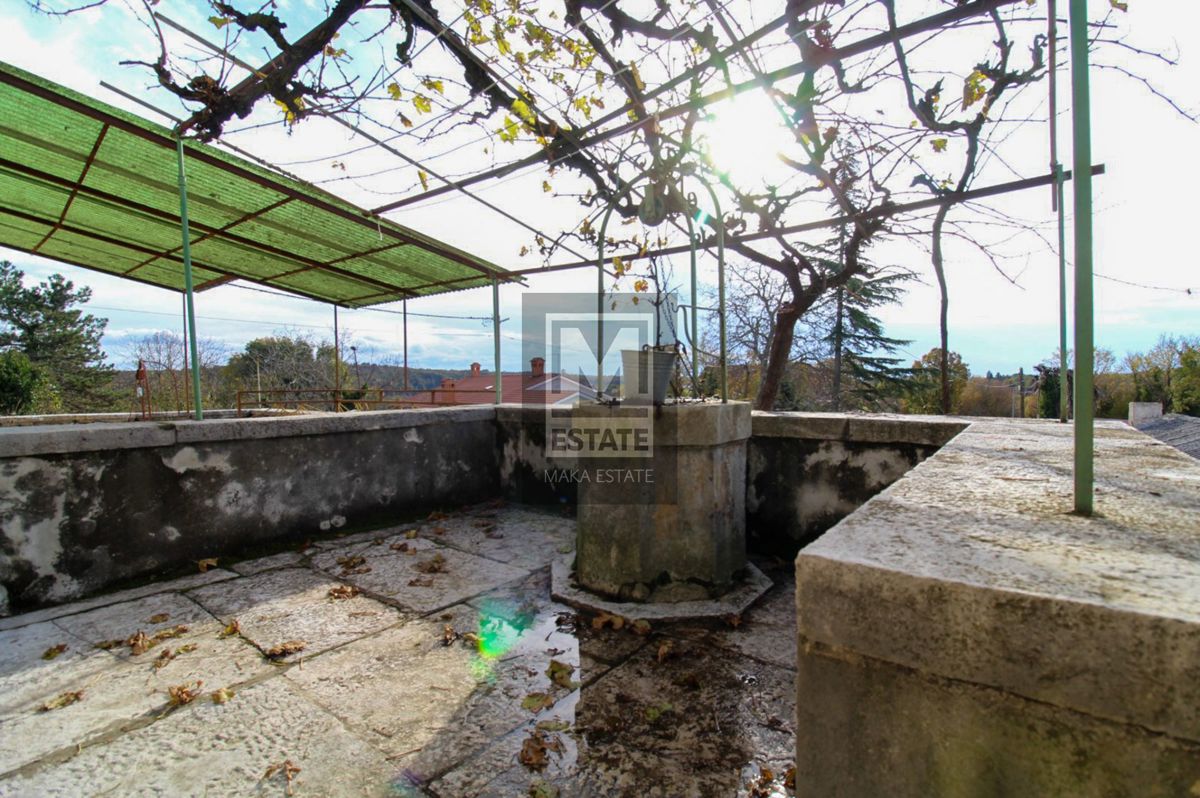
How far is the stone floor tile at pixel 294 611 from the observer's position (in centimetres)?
253

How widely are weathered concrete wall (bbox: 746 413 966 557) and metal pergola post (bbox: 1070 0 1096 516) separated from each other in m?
2.30

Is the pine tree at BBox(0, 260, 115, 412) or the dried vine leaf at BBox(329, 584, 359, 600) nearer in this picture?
the dried vine leaf at BBox(329, 584, 359, 600)

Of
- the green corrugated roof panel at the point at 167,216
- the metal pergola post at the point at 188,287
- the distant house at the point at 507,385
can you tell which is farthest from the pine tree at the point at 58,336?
the metal pergola post at the point at 188,287

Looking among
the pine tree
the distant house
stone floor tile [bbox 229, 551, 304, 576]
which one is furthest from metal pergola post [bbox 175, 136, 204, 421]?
the pine tree

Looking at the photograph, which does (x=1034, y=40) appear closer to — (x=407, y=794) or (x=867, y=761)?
(x=867, y=761)

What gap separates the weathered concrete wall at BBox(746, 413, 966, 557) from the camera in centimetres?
321

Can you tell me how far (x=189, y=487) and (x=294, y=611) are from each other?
1.31 metres

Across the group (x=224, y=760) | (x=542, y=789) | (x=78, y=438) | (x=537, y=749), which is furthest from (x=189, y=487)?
(x=542, y=789)

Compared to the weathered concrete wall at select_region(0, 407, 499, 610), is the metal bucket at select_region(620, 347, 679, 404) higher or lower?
higher

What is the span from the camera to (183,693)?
6.67ft

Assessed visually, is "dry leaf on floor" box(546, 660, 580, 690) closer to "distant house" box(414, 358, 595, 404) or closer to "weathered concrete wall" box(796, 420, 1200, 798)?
"weathered concrete wall" box(796, 420, 1200, 798)

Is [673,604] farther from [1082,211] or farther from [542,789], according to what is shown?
[1082,211]

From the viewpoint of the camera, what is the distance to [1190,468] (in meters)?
1.60

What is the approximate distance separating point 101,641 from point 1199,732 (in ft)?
11.8
